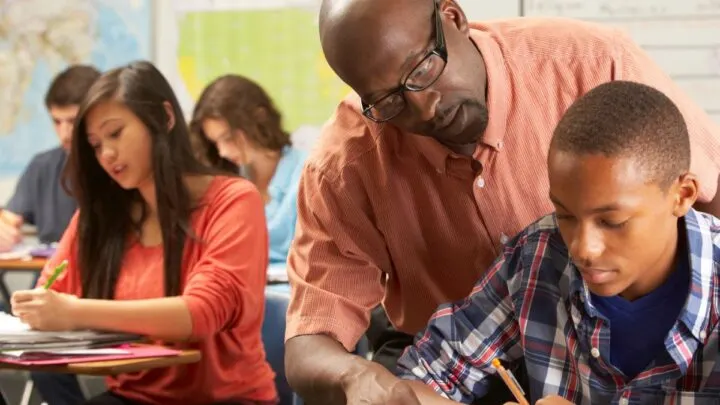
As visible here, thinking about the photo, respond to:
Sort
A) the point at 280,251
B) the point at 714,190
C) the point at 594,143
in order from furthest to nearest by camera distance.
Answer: the point at 280,251
the point at 714,190
the point at 594,143

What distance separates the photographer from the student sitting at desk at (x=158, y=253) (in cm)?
247

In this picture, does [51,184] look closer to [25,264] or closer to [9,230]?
[9,230]

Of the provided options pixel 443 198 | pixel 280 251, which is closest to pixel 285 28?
pixel 280 251

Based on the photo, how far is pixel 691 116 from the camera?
5.50 feet

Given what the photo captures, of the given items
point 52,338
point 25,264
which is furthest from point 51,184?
point 52,338

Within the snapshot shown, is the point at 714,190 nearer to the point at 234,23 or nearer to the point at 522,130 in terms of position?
the point at 522,130

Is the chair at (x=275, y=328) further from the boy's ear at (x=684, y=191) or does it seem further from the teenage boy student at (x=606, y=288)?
the boy's ear at (x=684, y=191)

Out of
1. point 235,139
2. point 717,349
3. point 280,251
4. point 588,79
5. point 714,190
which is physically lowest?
point 280,251

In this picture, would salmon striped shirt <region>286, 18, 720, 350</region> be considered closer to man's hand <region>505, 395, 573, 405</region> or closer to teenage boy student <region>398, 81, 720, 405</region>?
teenage boy student <region>398, 81, 720, 405</region>

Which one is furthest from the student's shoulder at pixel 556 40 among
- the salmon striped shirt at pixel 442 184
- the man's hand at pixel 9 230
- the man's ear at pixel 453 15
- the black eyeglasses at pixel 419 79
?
the man's hand at pixel 9 230

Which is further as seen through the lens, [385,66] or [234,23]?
[234,23]

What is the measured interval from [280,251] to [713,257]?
2.98 m

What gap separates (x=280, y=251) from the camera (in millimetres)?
4305

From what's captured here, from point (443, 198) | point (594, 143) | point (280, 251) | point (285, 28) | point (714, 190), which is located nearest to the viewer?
point (594, 143)
